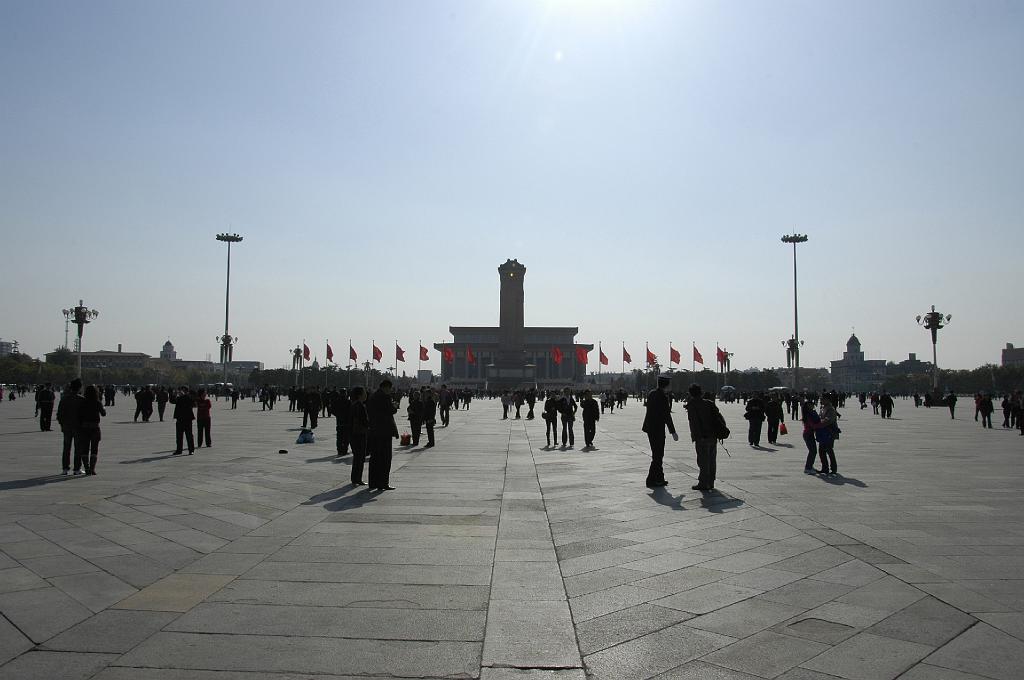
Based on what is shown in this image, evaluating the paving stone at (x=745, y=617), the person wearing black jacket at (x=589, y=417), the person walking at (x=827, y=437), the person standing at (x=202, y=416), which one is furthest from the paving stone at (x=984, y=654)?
the person standing at (x=202, y=416)

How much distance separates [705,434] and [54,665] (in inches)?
377

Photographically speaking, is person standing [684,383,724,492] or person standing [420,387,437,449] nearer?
person standing [684,383,724,492]

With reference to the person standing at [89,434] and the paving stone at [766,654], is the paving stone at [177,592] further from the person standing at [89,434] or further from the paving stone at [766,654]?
the person standing at [89,434]

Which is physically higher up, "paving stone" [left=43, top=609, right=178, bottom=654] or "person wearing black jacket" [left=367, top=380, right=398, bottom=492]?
"person wearing black jacket" [left=367, top=380, right=398, bottom=492]

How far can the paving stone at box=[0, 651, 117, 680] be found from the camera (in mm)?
4160

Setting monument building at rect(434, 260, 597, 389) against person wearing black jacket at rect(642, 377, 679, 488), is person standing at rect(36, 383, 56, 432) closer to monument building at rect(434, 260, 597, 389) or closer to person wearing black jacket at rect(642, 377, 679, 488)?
person wearing black jacket at rect(642, 377, 679, 488)

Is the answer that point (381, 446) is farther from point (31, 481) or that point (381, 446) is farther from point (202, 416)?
point (202, 416)

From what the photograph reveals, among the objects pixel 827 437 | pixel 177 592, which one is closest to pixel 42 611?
pixel 177 592

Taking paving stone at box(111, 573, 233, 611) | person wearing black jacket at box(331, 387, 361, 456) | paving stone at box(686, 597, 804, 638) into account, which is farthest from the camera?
person wearing black jacket at box(331, 387, 361, 456)

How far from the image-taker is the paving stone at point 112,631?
467 centimetres

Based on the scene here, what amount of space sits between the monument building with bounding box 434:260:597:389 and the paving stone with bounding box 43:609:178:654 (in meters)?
134

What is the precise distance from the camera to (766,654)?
4.62 metres

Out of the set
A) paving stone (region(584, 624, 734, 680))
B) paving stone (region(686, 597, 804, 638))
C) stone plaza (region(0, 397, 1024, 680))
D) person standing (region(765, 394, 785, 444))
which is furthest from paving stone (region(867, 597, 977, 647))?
person standing (region(765, 394, 785, 444))

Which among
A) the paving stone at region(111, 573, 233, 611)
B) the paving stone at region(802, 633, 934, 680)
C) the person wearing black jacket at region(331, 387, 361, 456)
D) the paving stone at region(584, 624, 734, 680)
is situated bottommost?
the paving stone at region(584, 624, 734, 680)
